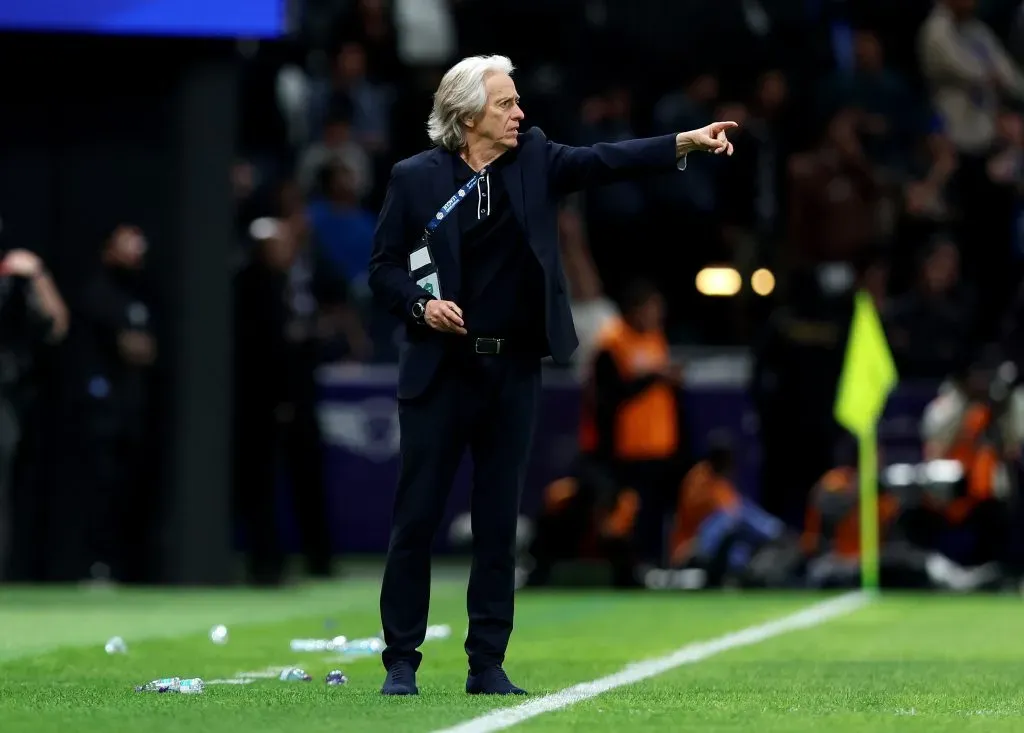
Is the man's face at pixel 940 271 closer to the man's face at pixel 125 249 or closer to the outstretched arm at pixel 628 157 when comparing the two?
the man's face at pixel 125 249

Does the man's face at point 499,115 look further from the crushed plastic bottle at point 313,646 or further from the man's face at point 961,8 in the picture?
the man's face at point 961,8

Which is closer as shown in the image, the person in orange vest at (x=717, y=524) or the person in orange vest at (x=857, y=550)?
the person in orange vest at (x=857, y=550)

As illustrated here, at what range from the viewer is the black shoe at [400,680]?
769 cm

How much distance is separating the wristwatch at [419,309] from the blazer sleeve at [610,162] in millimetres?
642

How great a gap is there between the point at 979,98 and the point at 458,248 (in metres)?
14.3

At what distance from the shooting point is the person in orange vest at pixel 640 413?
57.8 feet

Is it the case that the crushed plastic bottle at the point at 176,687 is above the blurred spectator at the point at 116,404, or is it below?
below

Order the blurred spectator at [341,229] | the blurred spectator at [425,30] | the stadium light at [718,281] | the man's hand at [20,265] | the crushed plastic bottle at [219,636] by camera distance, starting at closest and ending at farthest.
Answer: the crushed plastic bottle at [219,636], the man's hand at [20,265], the blurred spectator at [341,229], the stadium light at [718,281], the blurred spectator at [425,30]

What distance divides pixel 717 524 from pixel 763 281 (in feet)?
11.3

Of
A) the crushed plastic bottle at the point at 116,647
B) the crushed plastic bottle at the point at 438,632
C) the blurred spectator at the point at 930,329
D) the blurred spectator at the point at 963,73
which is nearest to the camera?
the crushed plastic bottle at the point at 116,647

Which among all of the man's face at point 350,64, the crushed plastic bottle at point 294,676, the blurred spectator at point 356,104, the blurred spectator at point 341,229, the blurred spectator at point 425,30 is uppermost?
the blurred spectator at point 425,30

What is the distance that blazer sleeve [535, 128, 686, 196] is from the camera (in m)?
7.66

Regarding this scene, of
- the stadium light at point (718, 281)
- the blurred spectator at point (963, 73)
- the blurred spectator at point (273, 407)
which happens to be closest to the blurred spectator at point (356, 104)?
the blurred spectator at point (273, 407)

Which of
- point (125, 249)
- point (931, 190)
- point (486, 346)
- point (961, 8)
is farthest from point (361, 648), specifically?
point (961, 8)
